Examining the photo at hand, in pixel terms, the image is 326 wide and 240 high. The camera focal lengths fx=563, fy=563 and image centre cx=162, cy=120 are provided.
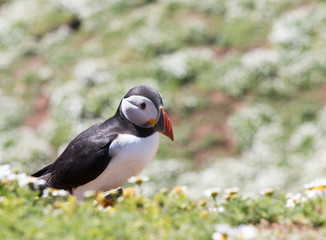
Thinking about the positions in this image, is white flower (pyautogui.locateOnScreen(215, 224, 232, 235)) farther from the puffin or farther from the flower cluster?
the puffin

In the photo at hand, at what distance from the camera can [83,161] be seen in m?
5.48

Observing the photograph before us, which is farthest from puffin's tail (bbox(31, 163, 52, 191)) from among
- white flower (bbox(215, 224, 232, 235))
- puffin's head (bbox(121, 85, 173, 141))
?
white flower (bbox(215, 224, 232, 235))

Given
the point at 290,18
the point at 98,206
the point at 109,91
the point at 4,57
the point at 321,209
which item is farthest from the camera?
the point at 4,57

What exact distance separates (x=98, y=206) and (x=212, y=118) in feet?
27.6

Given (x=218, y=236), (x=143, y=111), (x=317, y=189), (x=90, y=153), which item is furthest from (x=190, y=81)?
(x=218, y=236)

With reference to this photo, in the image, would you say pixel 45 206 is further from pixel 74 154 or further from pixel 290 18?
pixel 290 18

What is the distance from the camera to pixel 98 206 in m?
5.00

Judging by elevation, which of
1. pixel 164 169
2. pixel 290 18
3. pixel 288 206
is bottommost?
pixel 164 169

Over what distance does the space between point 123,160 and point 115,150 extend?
0.12 metres

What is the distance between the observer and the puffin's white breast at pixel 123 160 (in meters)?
5.39

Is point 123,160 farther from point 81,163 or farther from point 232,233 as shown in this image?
point 232,233

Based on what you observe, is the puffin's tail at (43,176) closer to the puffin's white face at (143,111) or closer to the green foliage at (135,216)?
the green foliage at (135,216)

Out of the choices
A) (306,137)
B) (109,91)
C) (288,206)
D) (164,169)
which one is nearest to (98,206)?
(288,206)

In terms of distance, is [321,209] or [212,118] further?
[212,118]
